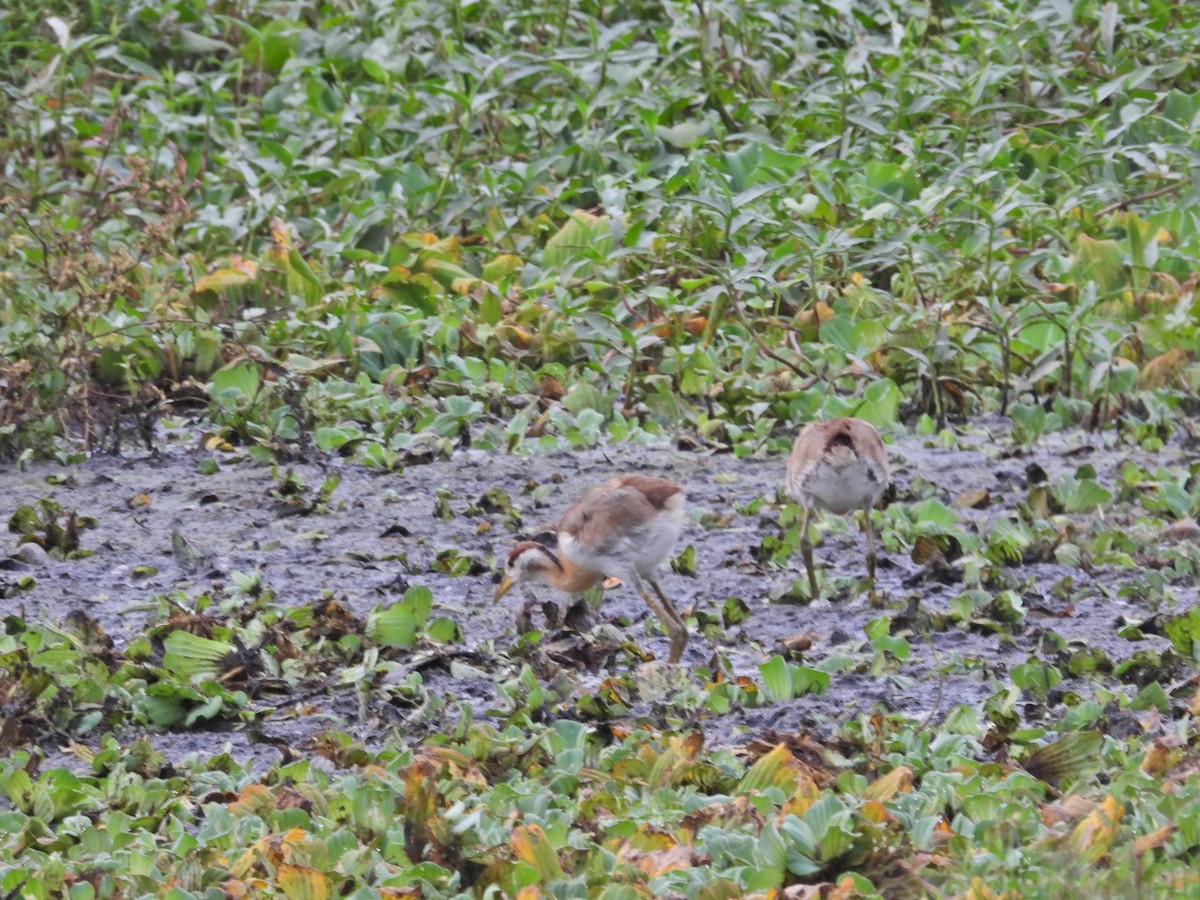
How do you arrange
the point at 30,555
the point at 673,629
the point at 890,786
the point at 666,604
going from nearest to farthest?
the point at 890,786
the point at 673,629
the point at 666,604
the point at 30,555

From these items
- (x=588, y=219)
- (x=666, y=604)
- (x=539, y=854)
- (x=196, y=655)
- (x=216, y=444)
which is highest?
(x=539, y=854)

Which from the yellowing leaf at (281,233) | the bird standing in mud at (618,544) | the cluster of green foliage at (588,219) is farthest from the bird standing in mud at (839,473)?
the yellowing leaf at (281,233)

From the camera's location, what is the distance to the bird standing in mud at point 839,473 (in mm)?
6250

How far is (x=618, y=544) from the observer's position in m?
5.77

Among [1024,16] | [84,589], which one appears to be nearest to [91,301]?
[84,589]

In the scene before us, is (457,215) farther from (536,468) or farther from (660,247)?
(536,468)

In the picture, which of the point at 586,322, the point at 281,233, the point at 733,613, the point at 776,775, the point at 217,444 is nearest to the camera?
the point at 776,775

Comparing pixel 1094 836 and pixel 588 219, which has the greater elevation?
pixel 1094 836

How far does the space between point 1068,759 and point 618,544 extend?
1.61 meters

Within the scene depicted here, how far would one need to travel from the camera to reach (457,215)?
10070mm

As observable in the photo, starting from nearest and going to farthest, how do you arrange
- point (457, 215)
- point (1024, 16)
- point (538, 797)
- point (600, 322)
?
point (538, 797), point (600, 322), point (457, 215), point (1024, 16)

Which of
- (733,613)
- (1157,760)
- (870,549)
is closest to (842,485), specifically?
(870,549)

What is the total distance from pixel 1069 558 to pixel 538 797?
2.67 metres

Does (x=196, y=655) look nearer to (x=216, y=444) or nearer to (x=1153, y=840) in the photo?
(x=216, y=444)
